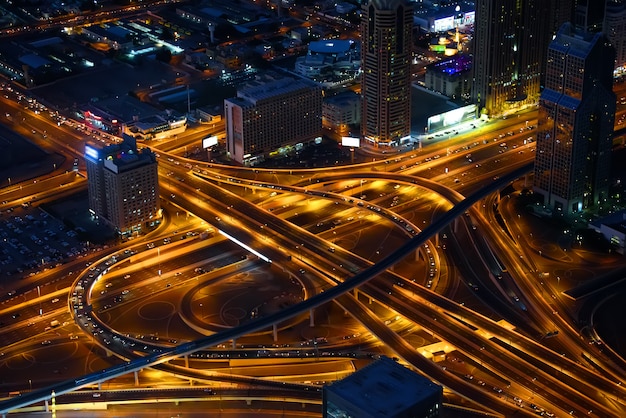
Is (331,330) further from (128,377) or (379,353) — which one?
(128,377)

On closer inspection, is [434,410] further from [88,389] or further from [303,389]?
[88,389]

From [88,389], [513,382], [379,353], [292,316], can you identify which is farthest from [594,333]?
[88,389]

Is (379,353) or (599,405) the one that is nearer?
(599,405)

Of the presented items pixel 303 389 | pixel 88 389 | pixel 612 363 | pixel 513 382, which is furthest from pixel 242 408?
pixel 612 363

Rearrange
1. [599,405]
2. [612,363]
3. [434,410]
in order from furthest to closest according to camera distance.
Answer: [612,363] < [599,405] < [434,410]

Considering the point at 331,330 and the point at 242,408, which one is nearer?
the point at 242,408

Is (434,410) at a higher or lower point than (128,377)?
higher

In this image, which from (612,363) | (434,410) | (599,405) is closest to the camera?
(434,410)
